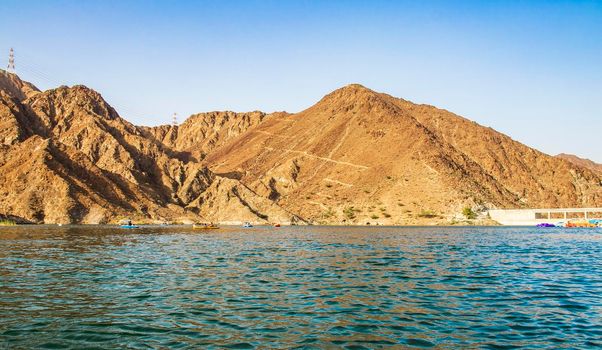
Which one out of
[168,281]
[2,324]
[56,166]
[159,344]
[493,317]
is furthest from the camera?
[56,166]

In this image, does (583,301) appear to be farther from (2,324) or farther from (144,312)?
(2,324)

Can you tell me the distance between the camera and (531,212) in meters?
200

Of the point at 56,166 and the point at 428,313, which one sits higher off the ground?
the point at 56,166

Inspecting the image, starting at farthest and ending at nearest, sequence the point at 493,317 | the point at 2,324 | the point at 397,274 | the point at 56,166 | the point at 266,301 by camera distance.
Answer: the point at 56,166 → the point at 397,274 → the point at 266,301 → the point at 493,317 → the point at 2,324

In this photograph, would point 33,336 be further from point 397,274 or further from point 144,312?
point 397,274

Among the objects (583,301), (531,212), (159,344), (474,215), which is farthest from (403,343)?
(531,212)

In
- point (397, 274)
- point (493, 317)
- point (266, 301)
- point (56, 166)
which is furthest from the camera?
point (56, 166)

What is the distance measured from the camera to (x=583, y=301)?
2644 centimetres

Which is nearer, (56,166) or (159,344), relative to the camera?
(159,344)

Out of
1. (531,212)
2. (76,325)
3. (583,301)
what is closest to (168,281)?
(76,325)

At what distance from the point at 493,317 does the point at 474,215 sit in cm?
18407

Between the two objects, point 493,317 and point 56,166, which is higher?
point 56,166

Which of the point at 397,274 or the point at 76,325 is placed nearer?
the point at 76,325

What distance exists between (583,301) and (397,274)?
13.3 m
